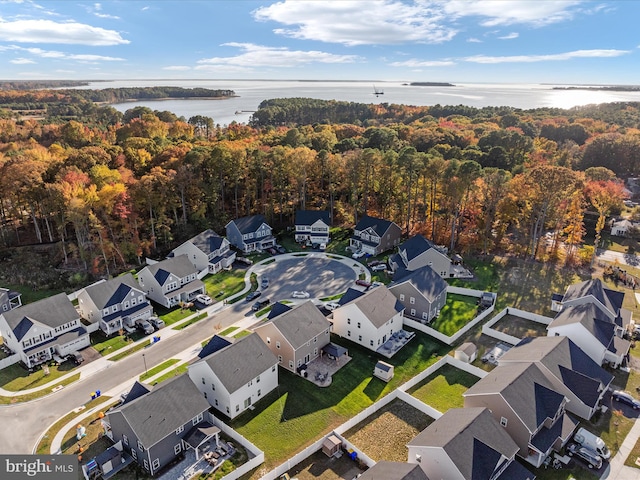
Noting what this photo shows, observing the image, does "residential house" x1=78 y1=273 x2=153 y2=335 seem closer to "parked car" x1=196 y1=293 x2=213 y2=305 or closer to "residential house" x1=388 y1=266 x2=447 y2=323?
"parked car" x1=196 y1=293 x2=213 y2=305

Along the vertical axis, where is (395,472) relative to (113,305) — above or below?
above

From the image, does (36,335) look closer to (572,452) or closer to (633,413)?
(572,452)

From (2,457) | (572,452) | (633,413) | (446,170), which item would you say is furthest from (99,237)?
(633,413)

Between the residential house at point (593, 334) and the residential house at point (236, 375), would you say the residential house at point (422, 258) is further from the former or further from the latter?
the residential house at point (236, 375)

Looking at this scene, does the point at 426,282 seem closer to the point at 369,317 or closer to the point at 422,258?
the point at 422,258

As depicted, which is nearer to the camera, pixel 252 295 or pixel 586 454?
pixel 586 454

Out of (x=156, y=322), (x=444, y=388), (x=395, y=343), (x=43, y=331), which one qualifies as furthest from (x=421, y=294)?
(x=43, y=331)
